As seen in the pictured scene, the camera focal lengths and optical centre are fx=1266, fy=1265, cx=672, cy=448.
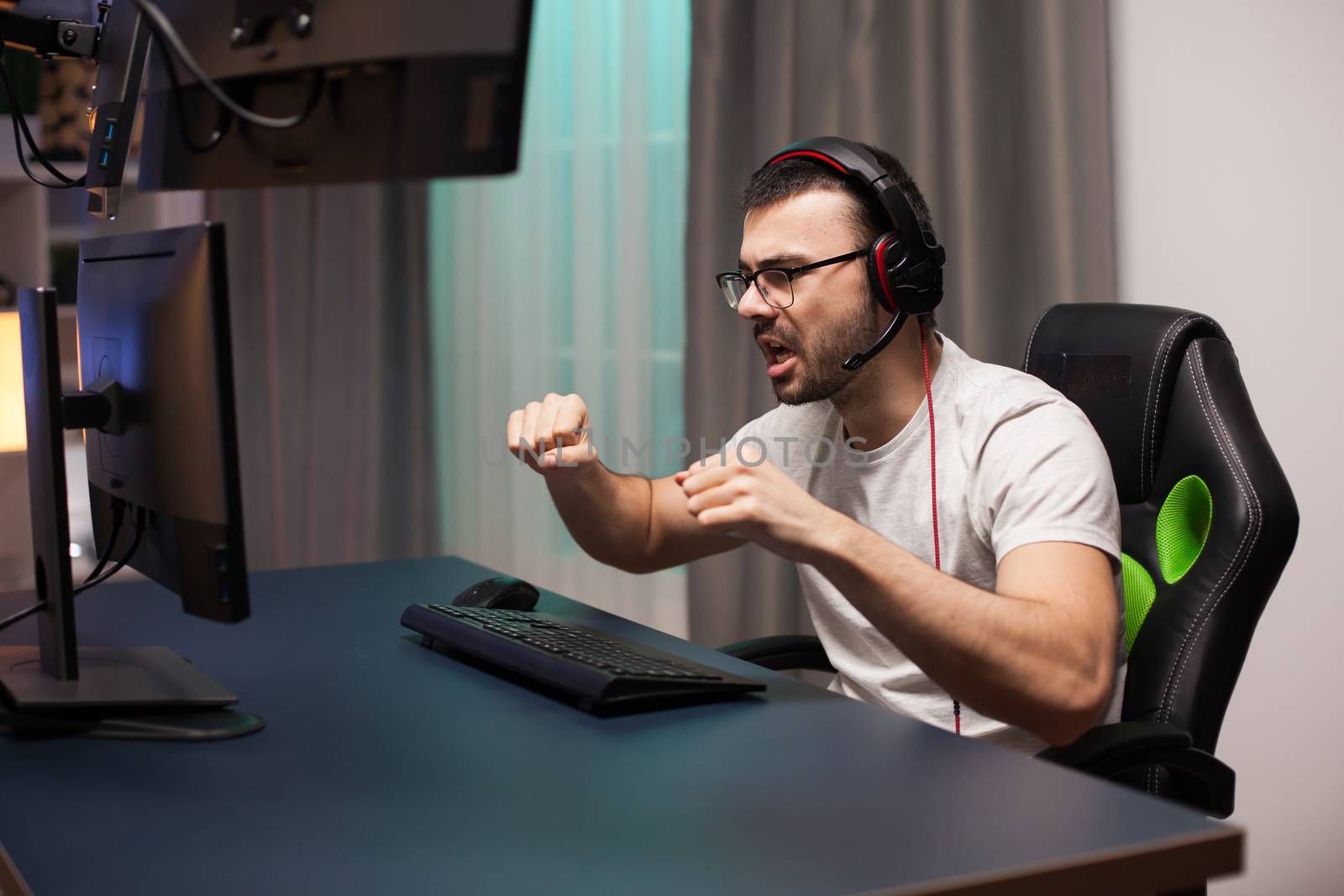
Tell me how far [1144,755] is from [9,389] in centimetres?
226

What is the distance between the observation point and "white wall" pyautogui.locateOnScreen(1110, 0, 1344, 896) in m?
1.87

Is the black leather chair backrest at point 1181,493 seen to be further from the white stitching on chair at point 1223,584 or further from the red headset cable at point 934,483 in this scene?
the red headset cable at point 934,483

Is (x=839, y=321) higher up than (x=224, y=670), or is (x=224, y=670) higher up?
(x=839, y=321)

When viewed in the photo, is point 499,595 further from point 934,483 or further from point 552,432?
point 934,483

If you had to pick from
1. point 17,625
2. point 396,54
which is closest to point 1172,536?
point 396,54

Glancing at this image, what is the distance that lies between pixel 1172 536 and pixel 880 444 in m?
0.37

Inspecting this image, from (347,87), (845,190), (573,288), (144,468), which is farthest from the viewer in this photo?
(573,288)

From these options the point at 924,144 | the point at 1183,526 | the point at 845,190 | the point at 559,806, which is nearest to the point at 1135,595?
the point at 1183,526

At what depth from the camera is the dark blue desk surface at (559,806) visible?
788 mm

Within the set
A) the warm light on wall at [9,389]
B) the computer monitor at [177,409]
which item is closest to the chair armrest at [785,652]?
the computer monitor at [177,409]

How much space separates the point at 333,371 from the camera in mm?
3660

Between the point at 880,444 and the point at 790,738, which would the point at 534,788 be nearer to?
the point at 790,738

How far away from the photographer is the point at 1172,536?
140cm

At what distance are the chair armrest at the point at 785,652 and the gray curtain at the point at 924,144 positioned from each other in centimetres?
82
